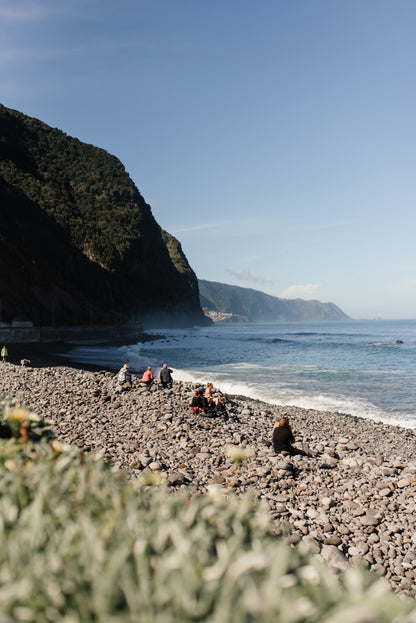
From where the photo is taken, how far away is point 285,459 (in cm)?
915

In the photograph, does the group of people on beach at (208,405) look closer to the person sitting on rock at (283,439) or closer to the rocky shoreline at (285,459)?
the rocky shoreline at (285,459)

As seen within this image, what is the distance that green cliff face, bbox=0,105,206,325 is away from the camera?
230 ft

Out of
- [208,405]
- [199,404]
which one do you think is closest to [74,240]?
[199,404]

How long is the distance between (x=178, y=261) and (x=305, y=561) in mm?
184469

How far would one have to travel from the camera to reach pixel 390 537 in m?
6.39

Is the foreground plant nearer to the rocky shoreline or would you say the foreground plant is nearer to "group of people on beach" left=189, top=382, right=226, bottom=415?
the rocky shoreline

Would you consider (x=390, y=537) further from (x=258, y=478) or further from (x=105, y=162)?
(x=105, y=162)

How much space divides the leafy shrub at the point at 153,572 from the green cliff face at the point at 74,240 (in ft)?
194

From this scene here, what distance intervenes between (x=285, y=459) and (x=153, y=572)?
7.69m

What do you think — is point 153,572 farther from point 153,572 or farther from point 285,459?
point 285,459

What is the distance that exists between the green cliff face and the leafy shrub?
59.1 meters

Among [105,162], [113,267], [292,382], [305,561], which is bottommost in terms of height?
[292,382]

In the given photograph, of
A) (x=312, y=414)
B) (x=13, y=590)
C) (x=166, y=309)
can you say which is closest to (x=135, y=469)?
(x=13, y=590)

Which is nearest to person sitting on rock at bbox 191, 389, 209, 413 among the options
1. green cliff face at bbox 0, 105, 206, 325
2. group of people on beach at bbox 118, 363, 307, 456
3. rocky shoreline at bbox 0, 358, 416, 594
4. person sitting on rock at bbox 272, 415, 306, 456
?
A: group of people on beach at bbox 118, 363, 307, 456
